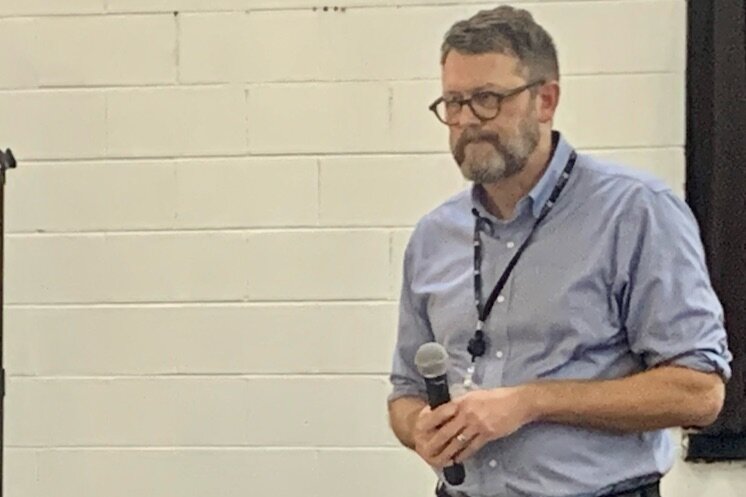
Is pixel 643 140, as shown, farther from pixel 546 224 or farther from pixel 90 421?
pixel 90 421

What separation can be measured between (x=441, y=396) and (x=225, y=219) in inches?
42.4

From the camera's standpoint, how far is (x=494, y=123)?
175cm

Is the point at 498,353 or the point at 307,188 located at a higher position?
the point at 307,188

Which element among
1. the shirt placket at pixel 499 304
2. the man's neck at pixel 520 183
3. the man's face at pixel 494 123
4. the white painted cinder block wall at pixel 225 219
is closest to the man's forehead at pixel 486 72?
the man's face at pixel 494 123

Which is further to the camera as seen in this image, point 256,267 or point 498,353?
point 256,267

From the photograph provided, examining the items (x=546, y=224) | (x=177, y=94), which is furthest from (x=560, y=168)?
(x=177, y=94)

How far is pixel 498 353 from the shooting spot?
5.76 ft

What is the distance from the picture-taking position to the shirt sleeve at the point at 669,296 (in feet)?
5.38

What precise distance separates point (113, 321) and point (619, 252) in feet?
4.41

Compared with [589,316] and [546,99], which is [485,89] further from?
[589,316]

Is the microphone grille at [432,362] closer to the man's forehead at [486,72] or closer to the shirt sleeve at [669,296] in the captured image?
the shirt sleeve at [669,296]

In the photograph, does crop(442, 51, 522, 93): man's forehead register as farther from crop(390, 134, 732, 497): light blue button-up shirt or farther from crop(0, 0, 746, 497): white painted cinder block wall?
crop(0, 0, 746, 497): white painted cinder block wall

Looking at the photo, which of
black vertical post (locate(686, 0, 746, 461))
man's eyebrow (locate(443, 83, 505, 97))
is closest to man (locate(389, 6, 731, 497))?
man's eyebrow (locate(443, 83, 505, 97))

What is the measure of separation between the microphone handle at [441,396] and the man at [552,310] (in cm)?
1
